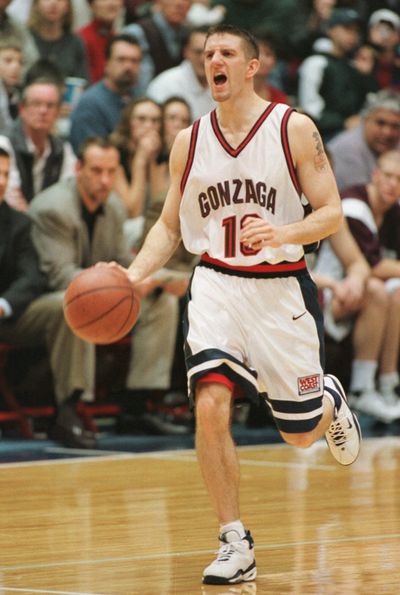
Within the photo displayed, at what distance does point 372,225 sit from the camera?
31.3 ft

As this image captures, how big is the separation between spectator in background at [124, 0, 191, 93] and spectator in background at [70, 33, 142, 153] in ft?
2.78

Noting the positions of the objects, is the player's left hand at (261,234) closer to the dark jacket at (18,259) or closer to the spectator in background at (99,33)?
the dark jacket at (18,259)

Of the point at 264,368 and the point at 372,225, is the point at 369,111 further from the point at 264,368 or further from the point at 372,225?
the point at 264,368

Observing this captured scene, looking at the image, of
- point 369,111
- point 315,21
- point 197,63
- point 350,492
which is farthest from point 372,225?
point 315,21

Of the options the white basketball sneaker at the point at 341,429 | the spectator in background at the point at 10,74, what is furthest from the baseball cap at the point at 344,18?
the white basketball sneaker at the point at 341,429

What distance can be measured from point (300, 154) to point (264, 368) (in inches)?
31.0

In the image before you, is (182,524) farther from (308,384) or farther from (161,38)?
(161,38)

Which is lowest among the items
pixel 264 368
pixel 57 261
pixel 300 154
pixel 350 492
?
pixel 350 492

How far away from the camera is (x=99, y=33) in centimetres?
1140

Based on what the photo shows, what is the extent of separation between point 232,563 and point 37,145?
5.45 m

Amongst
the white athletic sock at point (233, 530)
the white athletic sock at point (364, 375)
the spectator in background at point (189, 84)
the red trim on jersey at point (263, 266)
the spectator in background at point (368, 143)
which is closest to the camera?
the white athletic sock at point (233, 530)

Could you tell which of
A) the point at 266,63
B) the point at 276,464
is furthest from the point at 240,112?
the point at 266,63

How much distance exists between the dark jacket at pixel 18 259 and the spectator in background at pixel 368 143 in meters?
3.17

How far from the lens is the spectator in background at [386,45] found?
44.6 ft
